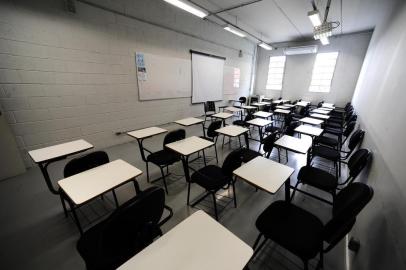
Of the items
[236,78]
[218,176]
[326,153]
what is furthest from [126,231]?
[236,78]

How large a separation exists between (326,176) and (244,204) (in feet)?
3.46

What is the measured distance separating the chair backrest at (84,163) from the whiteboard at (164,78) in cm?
266

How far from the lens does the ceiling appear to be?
376 centimetres

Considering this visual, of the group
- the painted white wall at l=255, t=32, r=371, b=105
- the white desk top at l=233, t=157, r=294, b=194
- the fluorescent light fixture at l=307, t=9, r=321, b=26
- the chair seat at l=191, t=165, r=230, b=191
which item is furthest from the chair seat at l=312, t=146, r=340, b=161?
the painted white wall at l=255, t=32, r=371, b=105

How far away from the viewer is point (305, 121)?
373 centimetres

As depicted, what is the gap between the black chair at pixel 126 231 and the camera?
0.86m

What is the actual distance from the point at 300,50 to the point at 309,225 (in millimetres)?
7356

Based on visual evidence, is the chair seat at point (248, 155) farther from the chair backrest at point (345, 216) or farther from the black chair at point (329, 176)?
the chair backrest at point (345, 216)

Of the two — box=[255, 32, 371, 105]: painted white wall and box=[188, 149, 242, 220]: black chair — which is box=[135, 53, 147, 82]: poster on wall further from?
box=[255, 32, 371, 105]: painted white wall

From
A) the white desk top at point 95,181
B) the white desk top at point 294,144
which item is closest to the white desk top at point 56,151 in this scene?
the white desk top at point 95,181

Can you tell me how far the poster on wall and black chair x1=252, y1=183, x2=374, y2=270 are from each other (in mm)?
3907

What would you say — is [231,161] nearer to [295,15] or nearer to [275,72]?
[295,15]

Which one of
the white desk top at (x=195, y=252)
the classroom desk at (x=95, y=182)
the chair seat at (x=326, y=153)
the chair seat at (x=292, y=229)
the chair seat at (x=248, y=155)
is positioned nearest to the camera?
the white desk top at (x=195, y=252)

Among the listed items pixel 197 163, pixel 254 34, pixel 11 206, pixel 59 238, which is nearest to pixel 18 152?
pixel 11 206
